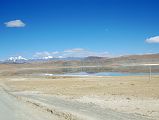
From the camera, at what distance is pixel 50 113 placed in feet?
61.1

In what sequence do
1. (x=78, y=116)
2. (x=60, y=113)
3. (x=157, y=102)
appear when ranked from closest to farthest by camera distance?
(x=78, y=116)
(x=60, y=113)
(x=157, y=102)

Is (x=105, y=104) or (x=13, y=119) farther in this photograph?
(x=105, y=104)

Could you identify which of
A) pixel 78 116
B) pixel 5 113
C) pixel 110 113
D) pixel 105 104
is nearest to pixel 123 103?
pixel 105 104

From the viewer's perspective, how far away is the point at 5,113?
18.6 metres

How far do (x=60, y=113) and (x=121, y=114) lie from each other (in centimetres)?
311

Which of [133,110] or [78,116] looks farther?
[133,110]

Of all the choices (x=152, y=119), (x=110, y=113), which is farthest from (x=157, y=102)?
(x=152, y=119)

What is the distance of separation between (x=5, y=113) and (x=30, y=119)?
287 cm

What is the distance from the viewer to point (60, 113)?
18422mm

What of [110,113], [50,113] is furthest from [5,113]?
[110,113]

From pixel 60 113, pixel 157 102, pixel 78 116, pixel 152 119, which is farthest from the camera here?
pixel 157 102

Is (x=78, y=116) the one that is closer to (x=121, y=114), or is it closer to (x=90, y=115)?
(x=90, y=115)

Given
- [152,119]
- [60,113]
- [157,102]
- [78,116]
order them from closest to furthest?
[152,119] → [78,116] → [60,113] → [157,102]

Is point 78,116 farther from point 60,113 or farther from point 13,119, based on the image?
point 13,119
